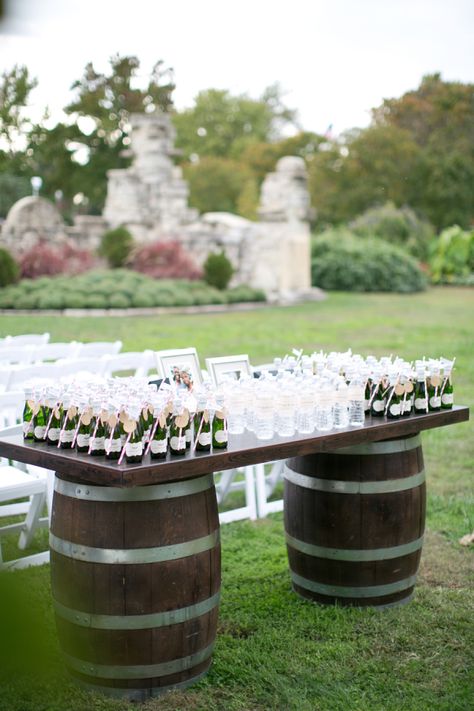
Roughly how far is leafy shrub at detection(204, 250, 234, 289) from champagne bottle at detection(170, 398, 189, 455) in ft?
65.7

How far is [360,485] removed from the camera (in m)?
4.42

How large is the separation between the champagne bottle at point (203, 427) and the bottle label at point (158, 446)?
190 millimetres

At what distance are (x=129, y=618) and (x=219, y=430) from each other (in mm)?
842

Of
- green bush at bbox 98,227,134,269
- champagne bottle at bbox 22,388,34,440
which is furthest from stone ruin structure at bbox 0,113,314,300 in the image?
champagne bottle at bbox 22,388,34,440

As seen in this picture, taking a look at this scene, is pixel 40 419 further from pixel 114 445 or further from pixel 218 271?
pixel 218 271

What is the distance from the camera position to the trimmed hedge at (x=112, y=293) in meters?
20.2

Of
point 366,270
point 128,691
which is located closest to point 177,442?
point 128,691

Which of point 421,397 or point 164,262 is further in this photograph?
point 164,262

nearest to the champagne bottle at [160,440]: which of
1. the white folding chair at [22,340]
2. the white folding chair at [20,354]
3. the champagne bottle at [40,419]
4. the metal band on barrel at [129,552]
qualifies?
the metal band on barrel at [129,552]

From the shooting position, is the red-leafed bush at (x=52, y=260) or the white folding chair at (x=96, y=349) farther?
the red-leafed bush at (x=52, y=260)

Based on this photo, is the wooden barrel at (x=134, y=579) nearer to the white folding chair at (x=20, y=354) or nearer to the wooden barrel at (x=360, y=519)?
the wooden barrel at (x=360, y=519)

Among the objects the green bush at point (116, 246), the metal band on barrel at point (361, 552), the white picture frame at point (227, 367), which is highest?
the green bush at point (116, 246)

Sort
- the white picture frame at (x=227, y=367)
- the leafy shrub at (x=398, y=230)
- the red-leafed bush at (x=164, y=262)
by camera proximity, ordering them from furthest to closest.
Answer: the leafy shrub at (x=398, y=230) → the red-leafed bush at (x=164, y=262) → the white picture frame at (x=227, y=367)

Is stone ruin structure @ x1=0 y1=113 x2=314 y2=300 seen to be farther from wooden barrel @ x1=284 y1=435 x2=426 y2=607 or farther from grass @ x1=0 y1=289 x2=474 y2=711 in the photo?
wooden barrel @ x1=284 y1=435 x2=426 y2=607
